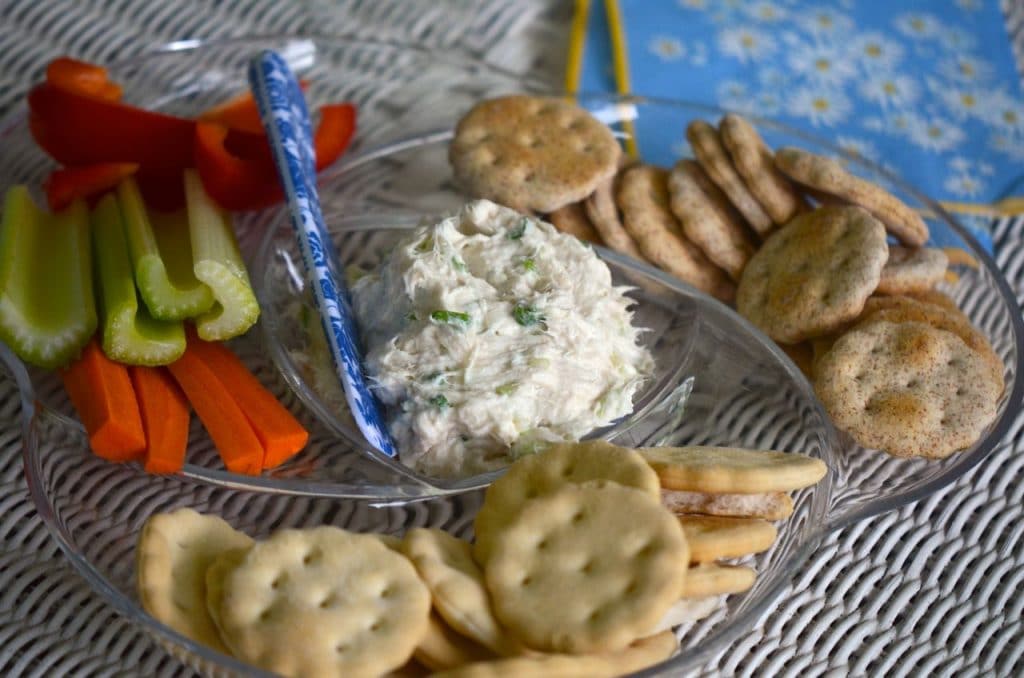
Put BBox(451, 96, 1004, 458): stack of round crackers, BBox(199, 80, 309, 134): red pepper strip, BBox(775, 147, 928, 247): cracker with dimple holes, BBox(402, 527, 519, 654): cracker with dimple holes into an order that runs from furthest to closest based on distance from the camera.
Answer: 1. BBox(199, 80, 309, 134): red pepper strip
2. BBox(775, 147, 928, 247): cracker with dimple holes
3. BBox(451, 96, 1004, 458): stack of round crackers
4. BBox(402, 527, 519, 654): cracker with dimple holes

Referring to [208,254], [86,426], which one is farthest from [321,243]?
[86,426]

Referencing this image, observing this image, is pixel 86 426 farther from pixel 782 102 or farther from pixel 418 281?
pixel 782 102

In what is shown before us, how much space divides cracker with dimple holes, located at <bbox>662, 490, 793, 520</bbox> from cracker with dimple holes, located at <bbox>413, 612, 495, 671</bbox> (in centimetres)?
40

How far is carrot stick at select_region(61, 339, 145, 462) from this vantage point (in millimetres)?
1906

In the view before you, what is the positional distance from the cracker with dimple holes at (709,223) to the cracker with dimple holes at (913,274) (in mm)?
295

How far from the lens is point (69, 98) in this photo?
245 cm

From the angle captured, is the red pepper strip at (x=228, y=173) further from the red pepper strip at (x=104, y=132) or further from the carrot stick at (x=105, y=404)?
the carrot stick at (x=105, y=404)

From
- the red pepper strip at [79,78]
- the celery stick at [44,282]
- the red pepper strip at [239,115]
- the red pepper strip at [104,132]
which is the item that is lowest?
the celery stick at [44,282]

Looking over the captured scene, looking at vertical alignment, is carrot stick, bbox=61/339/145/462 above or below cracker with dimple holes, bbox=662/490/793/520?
above

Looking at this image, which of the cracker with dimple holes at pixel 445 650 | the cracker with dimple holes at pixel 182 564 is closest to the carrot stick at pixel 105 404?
the cracker with dimple holes at pixel 182 564

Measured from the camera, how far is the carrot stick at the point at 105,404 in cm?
191

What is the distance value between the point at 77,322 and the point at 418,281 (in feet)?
2.13

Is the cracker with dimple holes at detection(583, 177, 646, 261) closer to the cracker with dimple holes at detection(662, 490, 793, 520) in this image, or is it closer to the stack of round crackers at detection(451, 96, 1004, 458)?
the stack of round crackers at detection(451, 96, 1004, 458)

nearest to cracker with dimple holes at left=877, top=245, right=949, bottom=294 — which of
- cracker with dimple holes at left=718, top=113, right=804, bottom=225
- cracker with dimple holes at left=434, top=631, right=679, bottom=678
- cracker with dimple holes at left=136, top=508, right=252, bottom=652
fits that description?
cracker with dimple holes at left=718, top=113, right=804, bottom=225
